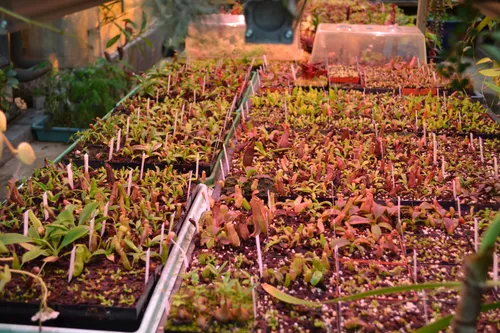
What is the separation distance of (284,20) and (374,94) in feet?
8.71

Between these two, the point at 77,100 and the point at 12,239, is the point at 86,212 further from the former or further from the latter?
the point at 77,100

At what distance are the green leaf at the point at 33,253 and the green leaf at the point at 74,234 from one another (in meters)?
0.06

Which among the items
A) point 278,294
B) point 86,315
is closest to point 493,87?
point 278,294

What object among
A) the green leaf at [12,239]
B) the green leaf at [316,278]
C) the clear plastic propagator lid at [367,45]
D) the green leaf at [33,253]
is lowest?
the green leaf at [316,278]

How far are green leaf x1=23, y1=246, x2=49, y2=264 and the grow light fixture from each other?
111cm

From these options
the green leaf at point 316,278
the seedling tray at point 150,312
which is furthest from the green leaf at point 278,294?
the seedling tray at point 150,312

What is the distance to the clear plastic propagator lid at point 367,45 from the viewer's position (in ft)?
12.6

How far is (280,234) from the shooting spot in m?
1.85

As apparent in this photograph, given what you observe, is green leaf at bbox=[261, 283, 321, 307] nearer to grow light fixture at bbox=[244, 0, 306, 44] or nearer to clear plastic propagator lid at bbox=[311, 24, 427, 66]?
grow light fixture at bbox=[244, 0, 306, 44]

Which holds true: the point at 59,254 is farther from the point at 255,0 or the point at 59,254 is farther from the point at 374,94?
the point at 374,94

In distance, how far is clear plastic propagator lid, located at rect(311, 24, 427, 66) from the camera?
3.84m

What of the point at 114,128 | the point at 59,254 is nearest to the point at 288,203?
the point at 59,254

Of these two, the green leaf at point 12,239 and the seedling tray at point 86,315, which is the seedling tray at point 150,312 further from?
the green leaf at point 12,239

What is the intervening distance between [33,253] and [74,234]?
0.13m
